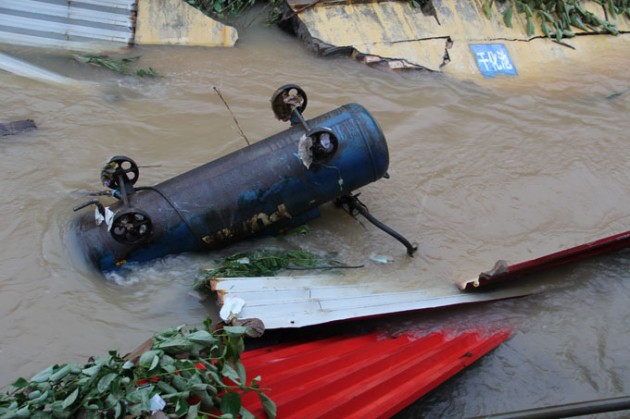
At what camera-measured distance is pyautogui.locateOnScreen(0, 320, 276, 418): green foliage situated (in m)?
2.36

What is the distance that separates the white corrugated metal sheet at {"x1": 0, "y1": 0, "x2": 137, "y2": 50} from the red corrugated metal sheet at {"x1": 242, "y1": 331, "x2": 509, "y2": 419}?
498 centimetres

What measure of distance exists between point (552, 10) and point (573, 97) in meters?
2.06

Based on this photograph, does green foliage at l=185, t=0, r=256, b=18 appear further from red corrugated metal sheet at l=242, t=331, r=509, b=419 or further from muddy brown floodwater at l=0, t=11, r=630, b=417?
red corrugated metal sheet at l=242, t=331, r=509, b=419

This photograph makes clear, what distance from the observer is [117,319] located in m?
3.63

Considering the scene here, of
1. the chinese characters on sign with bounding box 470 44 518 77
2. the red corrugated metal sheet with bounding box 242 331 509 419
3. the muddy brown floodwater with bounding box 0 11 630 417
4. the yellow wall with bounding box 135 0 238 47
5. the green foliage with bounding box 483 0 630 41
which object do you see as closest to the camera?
the red corrugated metal sheet with bounding box 242 331 509 419

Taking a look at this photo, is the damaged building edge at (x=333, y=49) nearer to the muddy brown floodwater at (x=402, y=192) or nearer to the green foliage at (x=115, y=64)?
the muddy brown floodwater at (x=402, y=192)

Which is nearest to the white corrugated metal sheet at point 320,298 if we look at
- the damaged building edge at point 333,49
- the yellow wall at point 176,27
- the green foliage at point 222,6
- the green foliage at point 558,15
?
the damaged building edge at point 333,49

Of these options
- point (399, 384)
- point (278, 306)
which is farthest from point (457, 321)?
point (278, 306)

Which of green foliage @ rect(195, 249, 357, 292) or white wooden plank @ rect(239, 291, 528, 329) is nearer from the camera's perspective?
white wooden plank @ rect(239, 291, 528, 329)

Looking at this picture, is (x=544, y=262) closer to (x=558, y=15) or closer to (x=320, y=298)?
(x=320, y=298)

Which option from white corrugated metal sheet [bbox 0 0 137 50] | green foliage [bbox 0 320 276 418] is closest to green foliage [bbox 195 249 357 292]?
green foliage [bbox 0 320 276 418]

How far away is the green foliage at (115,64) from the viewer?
6.39 metres

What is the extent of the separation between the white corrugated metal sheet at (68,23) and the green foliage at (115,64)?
259 millimetres

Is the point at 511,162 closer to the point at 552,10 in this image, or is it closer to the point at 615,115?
the point at 615,115
